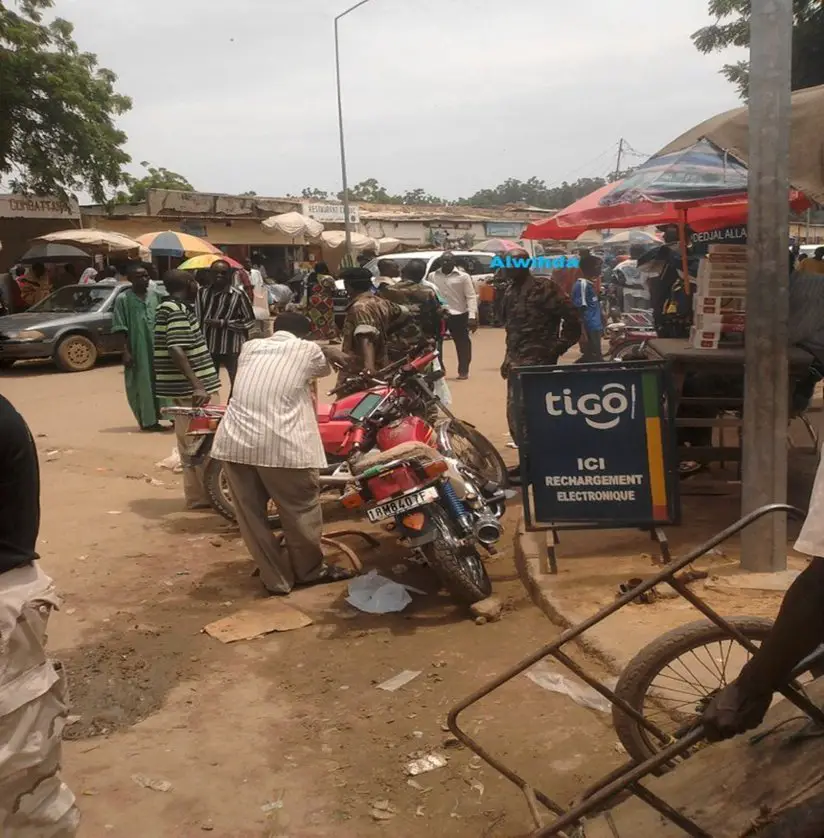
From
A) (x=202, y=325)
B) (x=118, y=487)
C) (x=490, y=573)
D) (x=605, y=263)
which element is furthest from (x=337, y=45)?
(x=490, y=573)

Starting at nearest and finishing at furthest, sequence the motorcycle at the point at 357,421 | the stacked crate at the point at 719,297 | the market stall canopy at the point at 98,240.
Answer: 1. the stacked crate at the point at 719,297
2. the motorcycle at the point at 357,421
3. the market stall canopy at the point at 98,240

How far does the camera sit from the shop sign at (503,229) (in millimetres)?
34281

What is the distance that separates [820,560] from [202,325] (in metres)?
7.19

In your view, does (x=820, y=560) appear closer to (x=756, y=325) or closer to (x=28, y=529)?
(x=28, y=529)

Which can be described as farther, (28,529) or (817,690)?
(817,690)

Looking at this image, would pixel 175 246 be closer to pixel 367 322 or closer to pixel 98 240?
pixel 98 240

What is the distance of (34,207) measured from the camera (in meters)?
23.1

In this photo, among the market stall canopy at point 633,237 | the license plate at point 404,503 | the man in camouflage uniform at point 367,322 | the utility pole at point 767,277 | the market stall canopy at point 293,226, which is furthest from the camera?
the market stall canopy at point 633,237

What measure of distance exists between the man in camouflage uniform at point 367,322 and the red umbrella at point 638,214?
1565mm

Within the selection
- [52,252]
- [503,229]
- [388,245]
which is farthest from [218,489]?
[503,229]

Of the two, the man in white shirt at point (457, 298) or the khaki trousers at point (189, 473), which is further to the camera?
the man in white shirt at point (457, 298)

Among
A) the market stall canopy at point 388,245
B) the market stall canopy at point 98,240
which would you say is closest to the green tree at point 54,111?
the market stall canopy at point 98,240

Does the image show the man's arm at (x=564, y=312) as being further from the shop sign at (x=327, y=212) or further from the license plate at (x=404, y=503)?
the shop sign at (x=327, y=212)

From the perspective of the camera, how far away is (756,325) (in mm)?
4211
